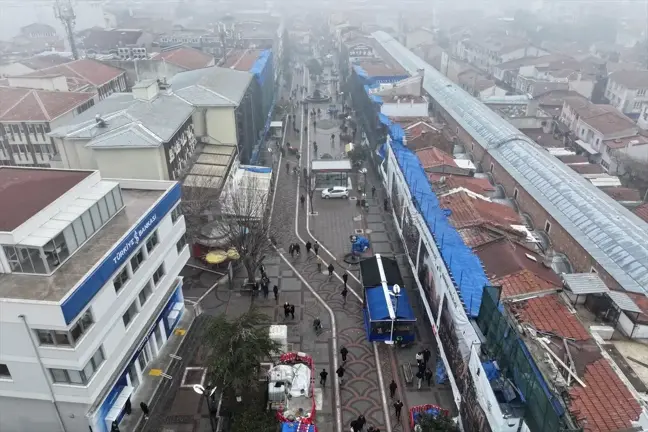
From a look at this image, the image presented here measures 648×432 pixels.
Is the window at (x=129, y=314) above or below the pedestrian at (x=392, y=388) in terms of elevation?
above

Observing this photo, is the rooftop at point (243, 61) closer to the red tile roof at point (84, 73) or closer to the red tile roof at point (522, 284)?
the red tile roof at point (84, 73)

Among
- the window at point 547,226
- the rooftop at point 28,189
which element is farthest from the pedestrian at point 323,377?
the window at point 547,226

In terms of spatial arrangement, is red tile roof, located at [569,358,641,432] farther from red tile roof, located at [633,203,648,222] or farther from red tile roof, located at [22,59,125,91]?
red tile roof, located at [22,59,125,91]

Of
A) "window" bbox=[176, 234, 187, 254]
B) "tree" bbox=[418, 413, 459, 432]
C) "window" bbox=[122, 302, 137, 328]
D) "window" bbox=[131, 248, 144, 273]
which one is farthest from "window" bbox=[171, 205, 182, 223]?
"tree" bbox=[418, 413, 459, 432]

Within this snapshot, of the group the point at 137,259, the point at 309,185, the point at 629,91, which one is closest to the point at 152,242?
the point at 137,259

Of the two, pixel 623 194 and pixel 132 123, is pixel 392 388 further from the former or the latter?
pixel 623 194

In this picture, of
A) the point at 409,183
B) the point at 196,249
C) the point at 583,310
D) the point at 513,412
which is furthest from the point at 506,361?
the point at 196,249
